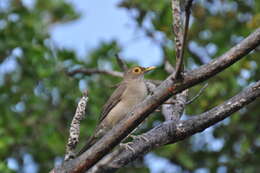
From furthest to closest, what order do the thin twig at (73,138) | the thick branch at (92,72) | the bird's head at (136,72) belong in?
1. the bird's head at (136,72)
2. the thick branch at (92,72)
3. the thin twig at (73,138)

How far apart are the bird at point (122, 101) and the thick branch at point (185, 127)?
2134mm

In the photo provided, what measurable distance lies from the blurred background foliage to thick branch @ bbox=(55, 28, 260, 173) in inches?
141

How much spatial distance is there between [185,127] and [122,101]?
9.97 feet

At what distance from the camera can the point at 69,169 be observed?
404 centimetres

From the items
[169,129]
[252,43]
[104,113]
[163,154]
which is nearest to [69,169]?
[169,129]

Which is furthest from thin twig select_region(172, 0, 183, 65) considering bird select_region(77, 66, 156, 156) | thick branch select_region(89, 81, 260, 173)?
bird select_region(77, 66, 156, 156)

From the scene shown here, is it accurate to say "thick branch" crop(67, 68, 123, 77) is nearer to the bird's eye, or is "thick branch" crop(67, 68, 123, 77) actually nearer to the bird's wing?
the bird's wing

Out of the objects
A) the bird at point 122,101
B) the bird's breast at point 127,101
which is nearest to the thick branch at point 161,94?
the bird at point 122,101

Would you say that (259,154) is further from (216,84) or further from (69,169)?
(69,169)

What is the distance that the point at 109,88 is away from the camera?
864cm

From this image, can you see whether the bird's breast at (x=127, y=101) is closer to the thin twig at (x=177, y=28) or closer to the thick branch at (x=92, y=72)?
the thick branch at (x=92, y=72)

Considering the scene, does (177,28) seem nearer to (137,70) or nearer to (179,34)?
(179,34)

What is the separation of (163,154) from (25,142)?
234 centimetres

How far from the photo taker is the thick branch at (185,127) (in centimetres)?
424
